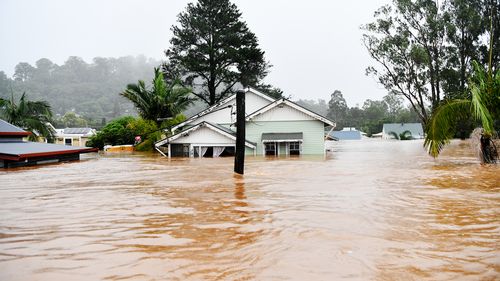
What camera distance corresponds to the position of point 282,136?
90.5 feet

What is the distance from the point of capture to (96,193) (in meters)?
10.1

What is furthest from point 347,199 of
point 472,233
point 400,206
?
point 472,233

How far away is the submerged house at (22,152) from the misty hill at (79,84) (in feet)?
184

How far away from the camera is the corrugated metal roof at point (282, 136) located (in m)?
27.1

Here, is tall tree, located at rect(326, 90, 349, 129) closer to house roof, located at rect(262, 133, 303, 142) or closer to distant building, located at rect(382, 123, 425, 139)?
distant building, located at rect(382, 123, 425, 139)

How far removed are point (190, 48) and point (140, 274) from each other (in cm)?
3940

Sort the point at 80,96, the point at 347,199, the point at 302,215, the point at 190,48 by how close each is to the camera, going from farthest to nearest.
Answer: the point at 80,96 < the point at 190,48 < the point at 347,199 < the point at 302,215

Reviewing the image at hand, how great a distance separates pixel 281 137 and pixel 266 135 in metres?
1.25

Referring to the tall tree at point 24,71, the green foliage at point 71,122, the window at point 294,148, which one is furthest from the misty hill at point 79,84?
the window at point 294,148

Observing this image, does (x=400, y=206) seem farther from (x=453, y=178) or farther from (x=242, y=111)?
(x=242, y=111)

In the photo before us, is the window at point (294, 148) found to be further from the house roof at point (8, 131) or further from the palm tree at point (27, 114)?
the palm tree at point (27, 114)

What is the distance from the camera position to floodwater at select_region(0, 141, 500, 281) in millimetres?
4270

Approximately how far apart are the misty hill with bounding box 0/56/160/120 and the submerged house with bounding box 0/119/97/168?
56061mm

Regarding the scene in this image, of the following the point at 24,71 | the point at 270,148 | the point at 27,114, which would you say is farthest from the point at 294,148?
the point at 24,71
